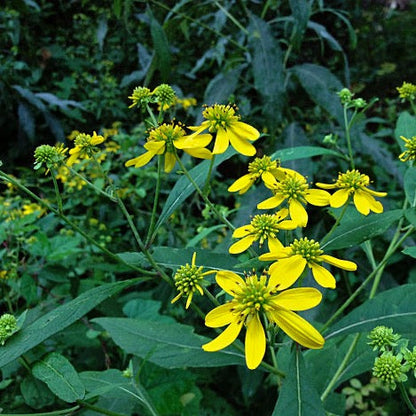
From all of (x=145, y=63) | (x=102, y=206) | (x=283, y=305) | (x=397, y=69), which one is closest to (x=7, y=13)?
(x=145, y=63)

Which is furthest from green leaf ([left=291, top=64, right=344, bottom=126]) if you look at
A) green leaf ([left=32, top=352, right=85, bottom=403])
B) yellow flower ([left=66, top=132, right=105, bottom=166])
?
green leaf ([left=32, top=352, right=85, bottom=403])

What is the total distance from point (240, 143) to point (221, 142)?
0.04 metres

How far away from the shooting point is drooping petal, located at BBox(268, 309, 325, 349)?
60 cm

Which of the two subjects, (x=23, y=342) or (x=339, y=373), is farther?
(x=339, y=373)

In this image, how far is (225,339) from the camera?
2.10 ft

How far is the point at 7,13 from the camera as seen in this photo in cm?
350

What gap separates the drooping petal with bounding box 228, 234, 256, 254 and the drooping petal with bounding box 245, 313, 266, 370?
5.0 inches

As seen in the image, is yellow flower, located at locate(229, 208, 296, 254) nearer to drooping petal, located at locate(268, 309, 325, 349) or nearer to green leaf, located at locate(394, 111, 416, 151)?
drooping petal, located at locate(268, 309, 325, 349)

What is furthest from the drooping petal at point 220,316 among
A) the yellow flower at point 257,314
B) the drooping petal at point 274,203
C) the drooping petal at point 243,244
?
the drooping petal at point 274,203

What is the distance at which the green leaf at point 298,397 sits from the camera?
26.6 inches

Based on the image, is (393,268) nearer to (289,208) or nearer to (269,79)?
(269,79)

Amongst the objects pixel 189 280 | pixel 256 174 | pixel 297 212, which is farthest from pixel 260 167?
pixel 189 280

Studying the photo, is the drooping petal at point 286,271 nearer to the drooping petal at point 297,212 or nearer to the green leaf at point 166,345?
the drooping petal at point 297,212

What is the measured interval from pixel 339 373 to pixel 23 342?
63cm
